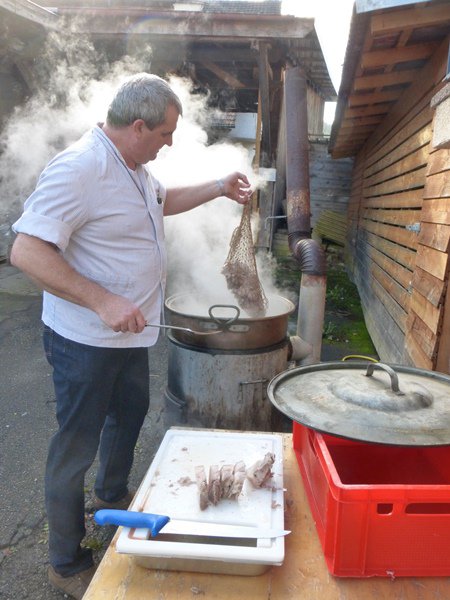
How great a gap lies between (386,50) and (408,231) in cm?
196

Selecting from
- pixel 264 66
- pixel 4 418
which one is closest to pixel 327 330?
pixel 264 66

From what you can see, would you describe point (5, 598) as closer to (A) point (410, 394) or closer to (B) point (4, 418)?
(B) point (4, 418)

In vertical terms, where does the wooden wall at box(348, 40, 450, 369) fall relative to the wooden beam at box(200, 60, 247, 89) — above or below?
below

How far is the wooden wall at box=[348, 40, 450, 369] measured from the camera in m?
3.50

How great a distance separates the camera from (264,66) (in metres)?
7.32

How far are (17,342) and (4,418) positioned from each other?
2.29 metres

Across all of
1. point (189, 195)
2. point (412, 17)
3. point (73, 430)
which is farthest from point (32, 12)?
point (73, 430)

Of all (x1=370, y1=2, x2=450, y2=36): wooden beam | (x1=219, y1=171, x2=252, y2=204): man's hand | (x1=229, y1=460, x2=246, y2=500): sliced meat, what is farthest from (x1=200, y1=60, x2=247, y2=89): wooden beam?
(x1=229, y1=460, x2=246, y2=500): sliced meat

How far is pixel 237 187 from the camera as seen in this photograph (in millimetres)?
3203

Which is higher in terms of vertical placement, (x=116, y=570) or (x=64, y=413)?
(x=64, y=413)

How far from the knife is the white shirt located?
950mm

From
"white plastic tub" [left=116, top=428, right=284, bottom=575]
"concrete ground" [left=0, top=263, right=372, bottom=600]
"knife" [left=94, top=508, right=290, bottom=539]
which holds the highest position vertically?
"knife" [left=94, top=508, right=290, bottom=539]

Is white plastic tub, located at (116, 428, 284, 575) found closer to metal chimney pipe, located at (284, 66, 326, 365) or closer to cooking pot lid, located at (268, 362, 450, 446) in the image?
cooking pot lid, located at (268, 362, 450, 446)

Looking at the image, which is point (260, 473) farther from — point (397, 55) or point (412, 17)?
point (397, 55)
